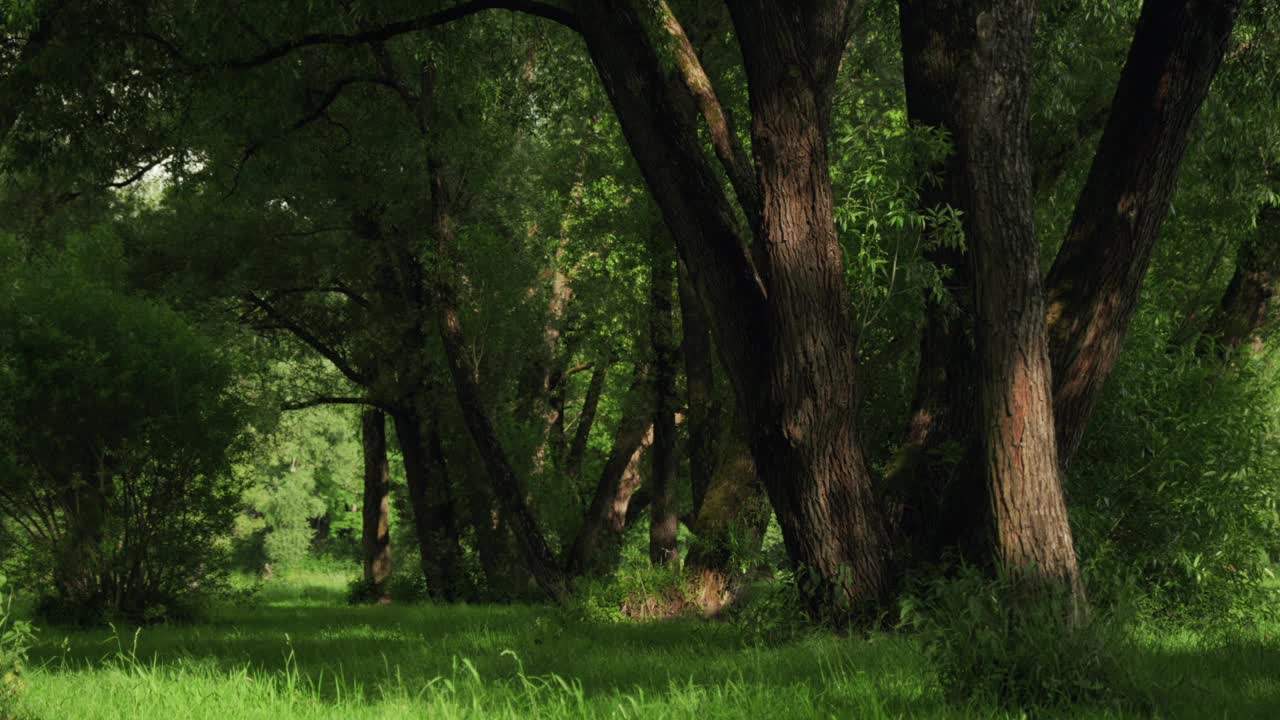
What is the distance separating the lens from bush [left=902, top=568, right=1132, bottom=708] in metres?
5.54

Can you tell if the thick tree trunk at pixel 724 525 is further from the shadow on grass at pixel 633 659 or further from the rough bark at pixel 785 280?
the rough bark at pixel 785 280

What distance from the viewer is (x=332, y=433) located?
61.3 metres

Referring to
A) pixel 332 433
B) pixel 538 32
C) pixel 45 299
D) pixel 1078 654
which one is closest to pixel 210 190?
pixel 45 299

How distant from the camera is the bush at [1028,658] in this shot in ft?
18.2

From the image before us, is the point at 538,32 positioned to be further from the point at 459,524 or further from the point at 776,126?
the point at 459,524

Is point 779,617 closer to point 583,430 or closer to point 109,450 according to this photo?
point 109,450

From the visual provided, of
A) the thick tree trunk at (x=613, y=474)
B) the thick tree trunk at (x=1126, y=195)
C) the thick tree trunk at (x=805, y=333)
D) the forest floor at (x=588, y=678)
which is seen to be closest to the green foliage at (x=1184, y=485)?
the forest floor at (x=588, y=678)

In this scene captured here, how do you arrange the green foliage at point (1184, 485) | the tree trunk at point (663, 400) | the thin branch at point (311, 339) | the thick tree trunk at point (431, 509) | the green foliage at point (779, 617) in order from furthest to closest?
the thin branch at point (311, 339)
the thick tree trunk at point (431, 509)
the tree trunk at point (663, 400)
the green foliage at point (1184, 485)
the green foliage at point (779, 617)

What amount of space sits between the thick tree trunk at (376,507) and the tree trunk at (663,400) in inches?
337

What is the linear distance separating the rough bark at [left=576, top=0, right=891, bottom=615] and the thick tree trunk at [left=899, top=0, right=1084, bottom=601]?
3.44 feet

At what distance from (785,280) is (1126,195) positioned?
242cm

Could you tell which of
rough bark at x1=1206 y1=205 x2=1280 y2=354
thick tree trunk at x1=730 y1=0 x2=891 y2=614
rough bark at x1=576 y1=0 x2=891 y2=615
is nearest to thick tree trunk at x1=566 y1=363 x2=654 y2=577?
rough bark at x1=1206 y1=205 x2=1280 y2=354

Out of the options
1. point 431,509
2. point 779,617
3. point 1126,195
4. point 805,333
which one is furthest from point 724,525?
point 431,509

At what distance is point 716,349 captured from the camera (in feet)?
35.0
